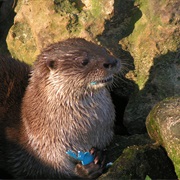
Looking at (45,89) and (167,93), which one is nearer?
(45,89)

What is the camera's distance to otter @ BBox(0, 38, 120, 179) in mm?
3025

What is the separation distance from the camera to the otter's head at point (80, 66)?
299 centimetres

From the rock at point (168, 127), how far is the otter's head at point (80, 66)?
38 cm

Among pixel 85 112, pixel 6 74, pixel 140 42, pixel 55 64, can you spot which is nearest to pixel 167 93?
pixel 140 42

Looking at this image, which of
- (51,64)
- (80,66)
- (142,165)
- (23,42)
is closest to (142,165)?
(142,165)

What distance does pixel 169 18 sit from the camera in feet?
11.0

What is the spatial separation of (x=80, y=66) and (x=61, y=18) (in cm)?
71

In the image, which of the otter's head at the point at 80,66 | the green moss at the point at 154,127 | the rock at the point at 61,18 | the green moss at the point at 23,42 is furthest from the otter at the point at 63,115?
the green moss at the point at 23,42

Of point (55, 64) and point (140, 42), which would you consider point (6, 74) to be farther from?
point (140, 42)

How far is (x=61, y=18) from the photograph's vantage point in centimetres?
361

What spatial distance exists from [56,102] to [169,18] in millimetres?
972

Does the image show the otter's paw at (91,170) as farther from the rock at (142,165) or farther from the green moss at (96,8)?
the green moss at (96,8)

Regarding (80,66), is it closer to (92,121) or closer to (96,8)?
(92,121)

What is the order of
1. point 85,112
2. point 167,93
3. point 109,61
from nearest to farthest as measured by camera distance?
point 109,61 → point 85,112 → point 167,93
